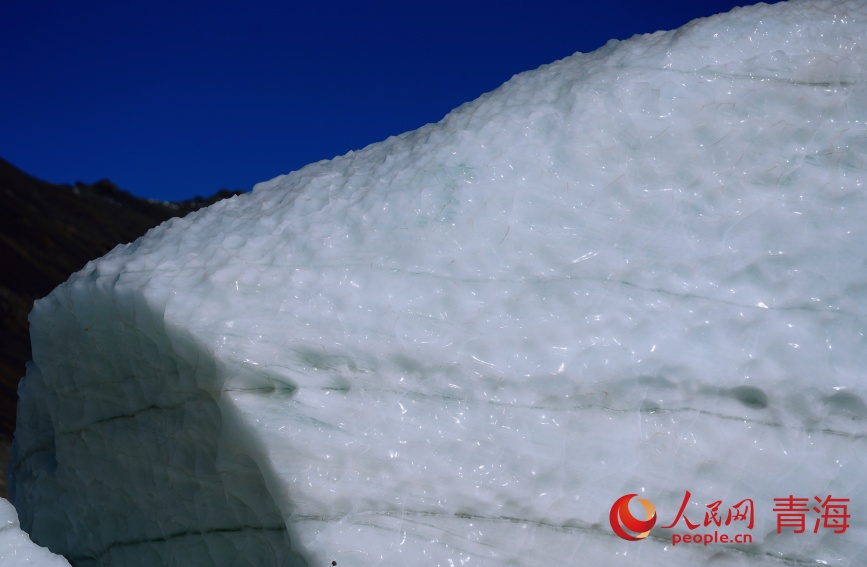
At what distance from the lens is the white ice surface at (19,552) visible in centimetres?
201

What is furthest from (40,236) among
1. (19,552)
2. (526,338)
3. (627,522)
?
(627,522)

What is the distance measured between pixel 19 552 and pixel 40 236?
41.9 ft

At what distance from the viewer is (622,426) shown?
1951 millimetres

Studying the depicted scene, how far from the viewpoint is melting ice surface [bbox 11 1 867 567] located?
1.89 metres

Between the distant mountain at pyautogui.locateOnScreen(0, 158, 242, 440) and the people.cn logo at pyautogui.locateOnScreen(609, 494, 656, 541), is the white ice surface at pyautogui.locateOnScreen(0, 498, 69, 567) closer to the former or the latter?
the people.cn logo at pyautogui.locateOnScreen(609, 494, 656, 541)

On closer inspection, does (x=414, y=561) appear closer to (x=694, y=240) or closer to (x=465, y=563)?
(x=465, y=563)

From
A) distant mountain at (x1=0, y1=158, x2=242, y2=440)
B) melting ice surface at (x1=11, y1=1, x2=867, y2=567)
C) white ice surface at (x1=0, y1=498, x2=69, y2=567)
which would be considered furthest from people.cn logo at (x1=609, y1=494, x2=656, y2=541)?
distant mountain at (x1=0, y1=158, x2=242, y2=440)

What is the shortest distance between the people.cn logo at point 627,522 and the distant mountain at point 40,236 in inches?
282

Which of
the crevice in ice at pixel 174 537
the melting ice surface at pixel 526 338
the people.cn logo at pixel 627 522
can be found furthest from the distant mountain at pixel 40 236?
the people.cn logo at pixel 627 522

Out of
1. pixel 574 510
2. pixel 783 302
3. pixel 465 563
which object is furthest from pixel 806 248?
pixel 465 563

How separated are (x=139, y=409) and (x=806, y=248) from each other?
194 centimetres

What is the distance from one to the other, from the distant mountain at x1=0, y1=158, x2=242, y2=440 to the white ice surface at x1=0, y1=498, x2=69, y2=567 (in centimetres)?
612

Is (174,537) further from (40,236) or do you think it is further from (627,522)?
(40,236)

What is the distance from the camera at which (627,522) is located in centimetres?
192
